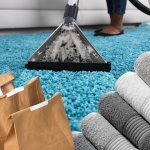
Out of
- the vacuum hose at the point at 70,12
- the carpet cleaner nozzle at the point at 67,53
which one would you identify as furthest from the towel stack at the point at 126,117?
the vacuum hose at the point at 70,12

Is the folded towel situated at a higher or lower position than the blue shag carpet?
higher

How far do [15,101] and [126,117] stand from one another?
226 mm

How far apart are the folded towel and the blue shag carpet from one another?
0.23 metres

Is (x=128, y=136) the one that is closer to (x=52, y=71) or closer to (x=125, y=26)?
(x=52, y=71)

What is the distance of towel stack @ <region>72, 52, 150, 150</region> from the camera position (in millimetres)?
313

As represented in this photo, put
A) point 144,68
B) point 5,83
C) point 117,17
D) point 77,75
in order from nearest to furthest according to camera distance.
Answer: point 144,68 < point 5,83 < point 77,75 < point 117,17

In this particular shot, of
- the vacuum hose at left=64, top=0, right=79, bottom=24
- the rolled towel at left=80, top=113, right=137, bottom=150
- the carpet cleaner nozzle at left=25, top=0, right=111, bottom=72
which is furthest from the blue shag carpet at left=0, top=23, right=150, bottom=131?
the vacuum hose at left=64, top=0, right=79, bottom=24

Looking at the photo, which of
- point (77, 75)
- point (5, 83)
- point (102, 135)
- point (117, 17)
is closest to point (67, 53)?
point (77, 75)

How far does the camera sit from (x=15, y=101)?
0.38 metres

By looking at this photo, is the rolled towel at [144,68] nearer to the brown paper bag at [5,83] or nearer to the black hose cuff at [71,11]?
the brown paper bag at [5,83]

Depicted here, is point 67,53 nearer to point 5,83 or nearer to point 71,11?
point 71,11

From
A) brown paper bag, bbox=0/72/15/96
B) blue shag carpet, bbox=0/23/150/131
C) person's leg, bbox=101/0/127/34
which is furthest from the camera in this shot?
person's leg, bbox=101/0/127/34

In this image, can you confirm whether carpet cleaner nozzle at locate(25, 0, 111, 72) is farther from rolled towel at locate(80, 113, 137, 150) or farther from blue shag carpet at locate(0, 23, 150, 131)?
rolled towel at locate(80, 113, 137, 150)

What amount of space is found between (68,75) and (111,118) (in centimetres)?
50
